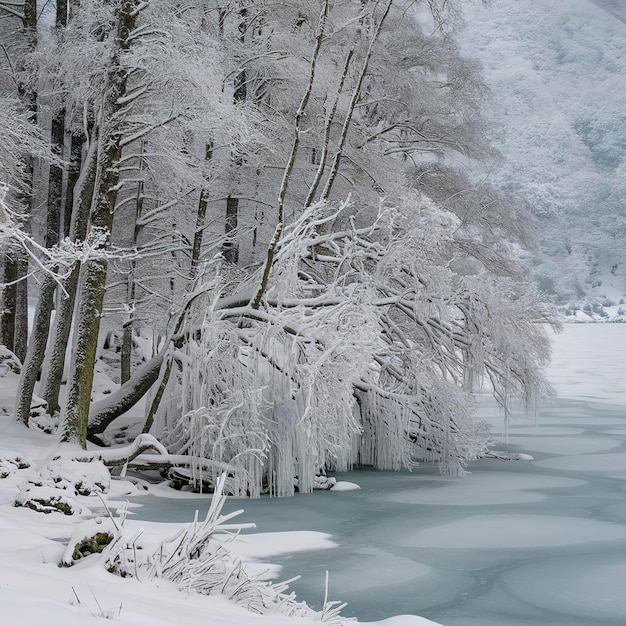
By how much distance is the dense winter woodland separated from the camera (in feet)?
31.5

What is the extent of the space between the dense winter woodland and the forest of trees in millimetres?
41

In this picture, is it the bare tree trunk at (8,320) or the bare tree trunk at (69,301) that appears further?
the bare tree trunk at (8,320)

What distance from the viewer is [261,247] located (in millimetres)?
15289

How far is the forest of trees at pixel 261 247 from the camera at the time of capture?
9648 millimetres

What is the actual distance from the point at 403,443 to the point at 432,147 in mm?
7712

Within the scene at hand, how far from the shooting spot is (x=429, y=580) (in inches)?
247

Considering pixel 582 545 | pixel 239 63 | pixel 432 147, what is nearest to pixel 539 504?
pixel 582 545

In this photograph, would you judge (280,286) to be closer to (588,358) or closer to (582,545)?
(582,545)

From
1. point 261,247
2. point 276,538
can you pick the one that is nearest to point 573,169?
point 261,247

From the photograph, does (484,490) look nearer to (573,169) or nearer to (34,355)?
(34,355)

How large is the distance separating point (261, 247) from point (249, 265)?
240 centimetres

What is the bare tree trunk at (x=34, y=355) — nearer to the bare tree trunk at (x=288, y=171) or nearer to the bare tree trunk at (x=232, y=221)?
the bare tree trunk at (x=288, y=171)

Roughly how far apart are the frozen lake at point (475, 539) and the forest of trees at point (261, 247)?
2.86 ft

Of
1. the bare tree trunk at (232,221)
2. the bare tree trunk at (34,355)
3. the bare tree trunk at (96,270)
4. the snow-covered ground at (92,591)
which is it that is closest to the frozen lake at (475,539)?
the snow-covered ground at (92,591)
